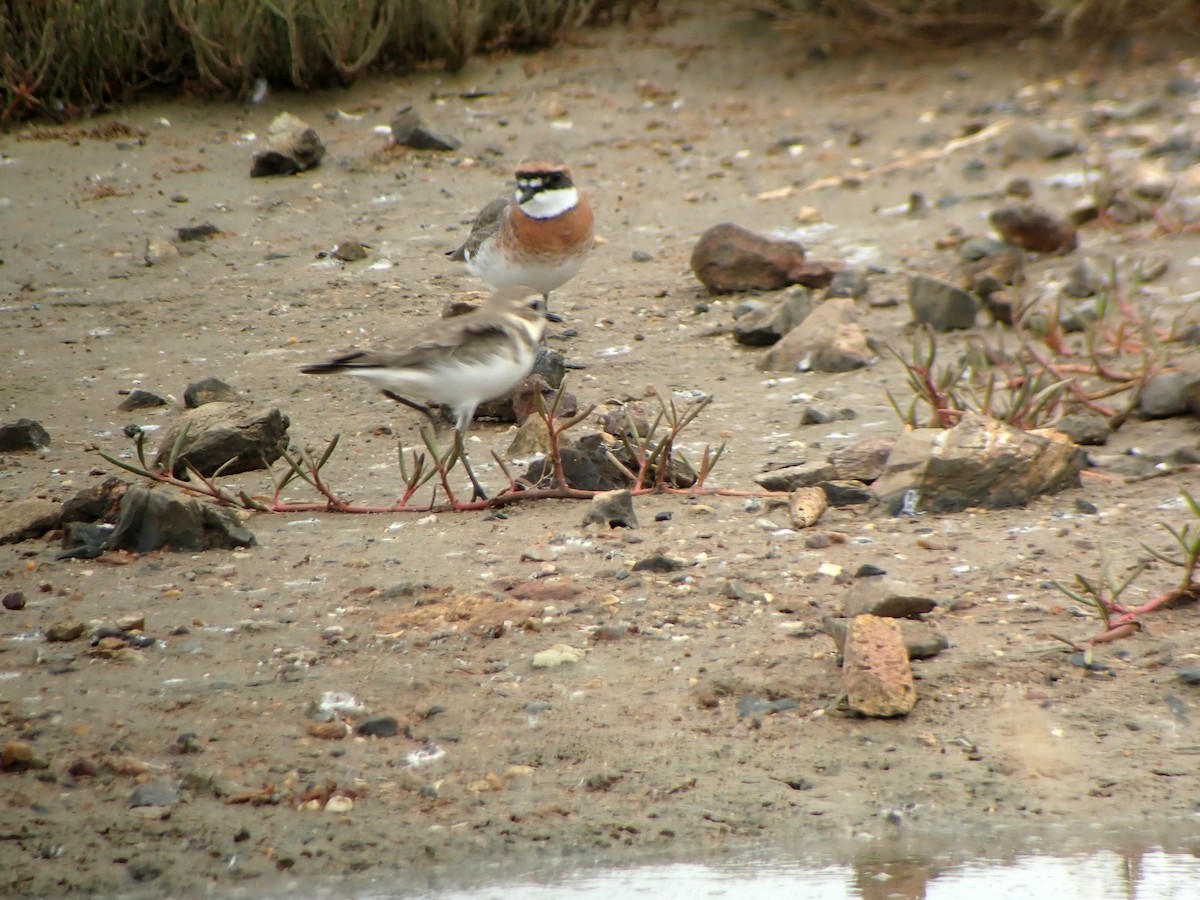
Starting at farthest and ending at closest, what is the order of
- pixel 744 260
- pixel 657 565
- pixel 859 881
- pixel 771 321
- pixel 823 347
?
1. pixel 744 260
2. pixel 771 321
3. pixel 823 347
4. pixel 657 565
5. pixel 859 881

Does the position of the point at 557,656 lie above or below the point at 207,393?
above

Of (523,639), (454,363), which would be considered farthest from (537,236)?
(523,639)

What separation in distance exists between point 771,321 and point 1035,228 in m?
1.68

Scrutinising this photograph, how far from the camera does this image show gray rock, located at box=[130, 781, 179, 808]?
3.18m

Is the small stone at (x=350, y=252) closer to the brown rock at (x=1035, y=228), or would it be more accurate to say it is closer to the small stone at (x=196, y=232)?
the small stone at (x=196, y=232)

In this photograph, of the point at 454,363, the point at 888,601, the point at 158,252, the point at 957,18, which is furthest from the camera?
the point at 957,18

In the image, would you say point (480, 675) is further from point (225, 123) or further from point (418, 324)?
point (225, 123)

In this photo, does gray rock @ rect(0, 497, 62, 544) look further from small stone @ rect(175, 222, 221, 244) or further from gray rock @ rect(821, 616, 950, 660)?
small stone @ rect(175, 222, 221, 244)

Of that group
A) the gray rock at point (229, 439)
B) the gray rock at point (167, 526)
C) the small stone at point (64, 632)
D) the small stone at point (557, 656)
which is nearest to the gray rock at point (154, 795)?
the small stone at point (64, 632)

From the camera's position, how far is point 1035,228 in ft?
24.7

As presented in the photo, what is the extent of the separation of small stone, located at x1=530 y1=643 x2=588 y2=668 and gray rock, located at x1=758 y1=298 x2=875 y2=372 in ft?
9.57

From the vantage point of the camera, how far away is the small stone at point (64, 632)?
12.7 ft

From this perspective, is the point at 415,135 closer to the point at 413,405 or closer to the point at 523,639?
the point at 413,405

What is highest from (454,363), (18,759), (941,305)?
(454,363)
